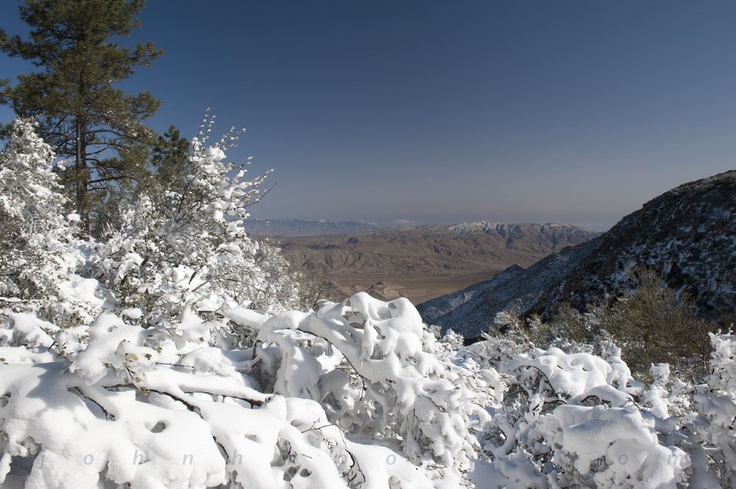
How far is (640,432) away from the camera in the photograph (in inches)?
108

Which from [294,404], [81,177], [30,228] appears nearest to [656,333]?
[294,404]

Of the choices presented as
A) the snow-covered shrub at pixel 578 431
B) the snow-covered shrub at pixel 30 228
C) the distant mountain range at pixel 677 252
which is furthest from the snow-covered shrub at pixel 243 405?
the distant mountain range at pixel 677 252

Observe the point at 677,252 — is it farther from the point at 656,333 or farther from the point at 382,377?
the point at 382,377

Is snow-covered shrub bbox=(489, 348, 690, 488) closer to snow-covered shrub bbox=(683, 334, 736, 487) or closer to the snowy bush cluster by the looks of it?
the snowy bush cluster

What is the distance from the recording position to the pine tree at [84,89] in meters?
11.0

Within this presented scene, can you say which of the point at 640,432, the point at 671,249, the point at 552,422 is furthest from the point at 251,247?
the point at 671,249

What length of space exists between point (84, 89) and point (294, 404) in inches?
518

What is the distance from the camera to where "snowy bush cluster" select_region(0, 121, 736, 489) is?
159cm

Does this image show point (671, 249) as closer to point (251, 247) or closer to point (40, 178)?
point (251, 247)

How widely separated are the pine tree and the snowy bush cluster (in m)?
7.43

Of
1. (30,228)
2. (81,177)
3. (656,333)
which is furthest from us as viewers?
(656,333)

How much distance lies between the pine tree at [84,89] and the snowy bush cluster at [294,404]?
7429 mm

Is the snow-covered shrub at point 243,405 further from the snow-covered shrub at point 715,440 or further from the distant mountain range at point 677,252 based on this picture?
the distant mountain range at point 677,252

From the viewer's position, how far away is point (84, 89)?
11.4 m
